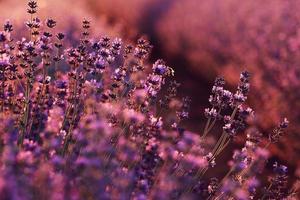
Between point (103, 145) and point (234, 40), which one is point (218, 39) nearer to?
point (234, 40)

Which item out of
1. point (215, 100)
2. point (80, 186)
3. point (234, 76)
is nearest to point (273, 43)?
point (234, 76)

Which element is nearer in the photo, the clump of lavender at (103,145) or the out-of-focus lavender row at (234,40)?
the clump of lavender at (103,145)

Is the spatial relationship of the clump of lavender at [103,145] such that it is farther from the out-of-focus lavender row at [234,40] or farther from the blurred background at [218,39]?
the out-of-focus lavender row at [234,40]

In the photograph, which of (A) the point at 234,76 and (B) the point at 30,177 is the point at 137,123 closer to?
(B) the point at 30,177

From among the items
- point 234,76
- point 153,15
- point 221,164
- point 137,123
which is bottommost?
point 137,123

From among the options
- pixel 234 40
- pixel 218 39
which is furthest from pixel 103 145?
pixel 218 39

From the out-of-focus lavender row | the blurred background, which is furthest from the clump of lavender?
the out-of-focus lavender row

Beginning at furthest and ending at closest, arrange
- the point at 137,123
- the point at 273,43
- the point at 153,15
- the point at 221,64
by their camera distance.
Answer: the point at 153,15
the point at 221,64
the point at 273,43
the point at 137,123

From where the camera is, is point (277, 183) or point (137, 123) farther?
point (277, 183)

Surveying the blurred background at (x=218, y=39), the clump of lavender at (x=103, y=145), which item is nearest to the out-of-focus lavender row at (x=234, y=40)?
the blurred background at (x=218, y=39)
